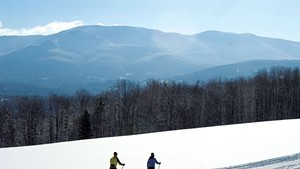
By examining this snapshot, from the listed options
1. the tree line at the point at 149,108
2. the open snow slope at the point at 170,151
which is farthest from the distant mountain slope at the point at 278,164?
the tree line at the point at 149,108

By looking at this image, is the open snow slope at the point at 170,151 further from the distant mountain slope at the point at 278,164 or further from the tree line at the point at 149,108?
the tree line at the point at 149,108

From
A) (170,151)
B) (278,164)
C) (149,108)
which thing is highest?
(149,108)

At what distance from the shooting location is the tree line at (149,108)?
78.2 metres

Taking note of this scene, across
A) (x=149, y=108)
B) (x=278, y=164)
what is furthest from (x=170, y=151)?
(x=149, y=108)

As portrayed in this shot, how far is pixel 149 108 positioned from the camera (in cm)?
8725

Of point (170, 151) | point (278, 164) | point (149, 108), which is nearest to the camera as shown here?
point (278, 164)

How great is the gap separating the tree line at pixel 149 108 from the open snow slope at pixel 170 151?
37.0 metres

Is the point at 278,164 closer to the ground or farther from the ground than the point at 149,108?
closer to the ground

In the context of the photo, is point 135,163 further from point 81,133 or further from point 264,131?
point 81,133

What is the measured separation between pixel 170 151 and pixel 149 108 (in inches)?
2133

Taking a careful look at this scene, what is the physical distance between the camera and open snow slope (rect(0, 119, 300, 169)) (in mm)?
28328

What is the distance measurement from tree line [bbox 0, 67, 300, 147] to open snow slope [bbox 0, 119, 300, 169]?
3698 centimetres

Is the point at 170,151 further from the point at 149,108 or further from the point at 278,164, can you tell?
the point at 149,108

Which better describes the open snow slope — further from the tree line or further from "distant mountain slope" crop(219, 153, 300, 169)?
the tree line
